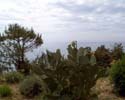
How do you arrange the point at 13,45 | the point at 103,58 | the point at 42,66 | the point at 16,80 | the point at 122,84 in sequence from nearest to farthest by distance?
1. the point at 42,66
2. the point at 122,84
3. the point at 16,80
4. the point at 103,58
5. the point at 13,45

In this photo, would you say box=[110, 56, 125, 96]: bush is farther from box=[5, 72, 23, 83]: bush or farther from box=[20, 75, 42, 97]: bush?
box=[5, 72, 23, 83]: bush

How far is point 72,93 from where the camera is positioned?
7.46 meters

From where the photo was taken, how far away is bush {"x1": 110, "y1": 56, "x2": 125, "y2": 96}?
8.95 meters

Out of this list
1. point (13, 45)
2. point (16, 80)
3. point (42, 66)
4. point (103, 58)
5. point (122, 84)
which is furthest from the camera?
point (13, 45)

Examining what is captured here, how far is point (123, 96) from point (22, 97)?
8.89 feet

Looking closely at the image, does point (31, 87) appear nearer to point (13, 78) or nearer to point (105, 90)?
point (105, 90)

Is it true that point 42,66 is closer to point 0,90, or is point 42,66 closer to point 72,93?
point 72,93

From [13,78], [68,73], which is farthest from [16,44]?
[68,73]

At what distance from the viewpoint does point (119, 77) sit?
901 cm

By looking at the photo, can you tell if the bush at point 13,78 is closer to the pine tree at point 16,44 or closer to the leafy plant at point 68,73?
the leafy plant at point 68,73

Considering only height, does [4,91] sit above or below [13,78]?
Result: below

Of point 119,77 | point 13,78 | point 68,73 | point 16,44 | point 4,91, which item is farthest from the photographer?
point 16,44

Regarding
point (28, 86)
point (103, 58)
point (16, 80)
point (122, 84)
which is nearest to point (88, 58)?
point (122, 84)

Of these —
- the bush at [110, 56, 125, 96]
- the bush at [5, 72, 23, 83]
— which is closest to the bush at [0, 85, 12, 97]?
the bush at [5, 72, 23, 83]
